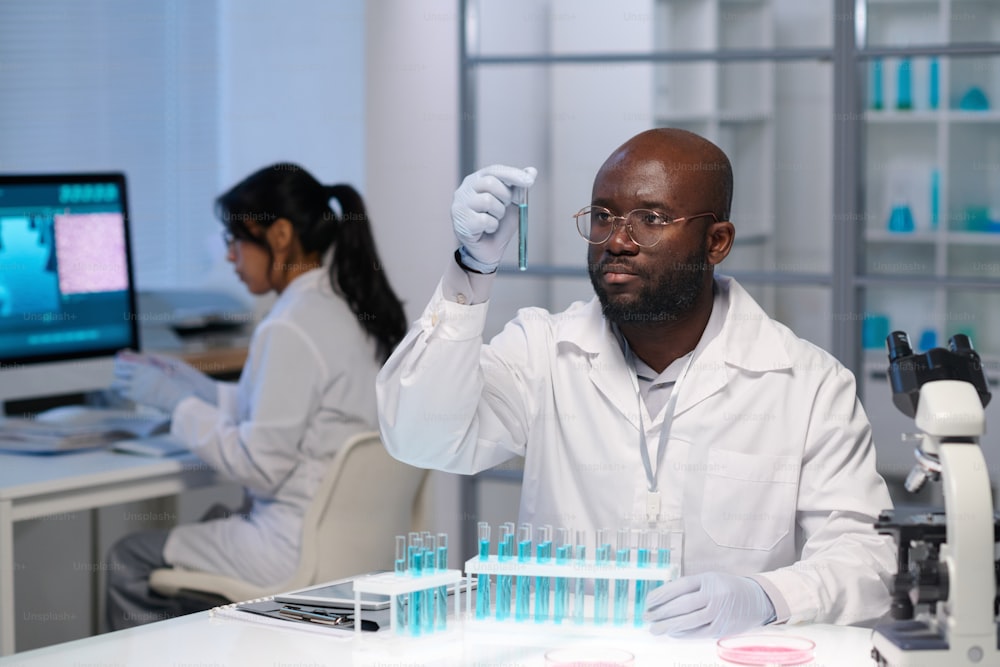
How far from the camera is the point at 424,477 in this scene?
2863 millimetres

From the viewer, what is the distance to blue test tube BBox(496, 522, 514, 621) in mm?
1621

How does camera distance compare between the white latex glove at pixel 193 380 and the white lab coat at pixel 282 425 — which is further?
the white latex glove at pixel 193 380

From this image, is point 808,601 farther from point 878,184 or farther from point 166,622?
point 878,184

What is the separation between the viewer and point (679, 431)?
197 centimetres

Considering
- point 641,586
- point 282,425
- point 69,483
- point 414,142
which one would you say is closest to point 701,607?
point 641,586

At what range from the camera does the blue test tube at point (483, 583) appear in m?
1.61

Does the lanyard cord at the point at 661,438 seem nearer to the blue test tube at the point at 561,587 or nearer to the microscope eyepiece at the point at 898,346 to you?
the blue test tube at the point at 561,587

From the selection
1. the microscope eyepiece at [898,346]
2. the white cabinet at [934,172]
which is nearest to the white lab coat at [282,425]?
the microscope eyepiece at [898,346]

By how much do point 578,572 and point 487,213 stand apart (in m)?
0.53

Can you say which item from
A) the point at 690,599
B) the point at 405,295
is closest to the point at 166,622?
the point at 690,599

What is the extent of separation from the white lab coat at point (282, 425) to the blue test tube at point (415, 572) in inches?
49.0

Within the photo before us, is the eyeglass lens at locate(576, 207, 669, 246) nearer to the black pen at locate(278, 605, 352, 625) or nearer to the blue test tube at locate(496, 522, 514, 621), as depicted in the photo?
the blue test tube at locate(496, 522, 514, 621)

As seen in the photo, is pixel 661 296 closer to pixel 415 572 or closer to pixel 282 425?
pixel 415 572

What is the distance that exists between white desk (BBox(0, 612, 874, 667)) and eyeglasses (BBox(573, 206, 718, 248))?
24.6 inches
